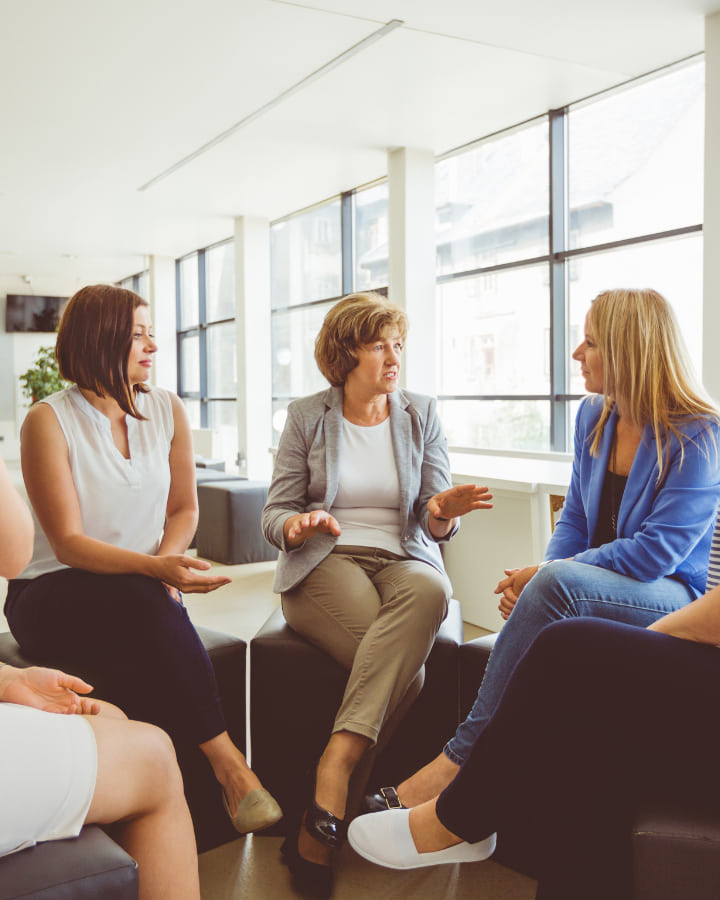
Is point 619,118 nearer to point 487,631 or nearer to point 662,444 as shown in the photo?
point 487,631

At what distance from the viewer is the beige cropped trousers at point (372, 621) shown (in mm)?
1833

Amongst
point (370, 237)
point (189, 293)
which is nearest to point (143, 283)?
point (189, 293)

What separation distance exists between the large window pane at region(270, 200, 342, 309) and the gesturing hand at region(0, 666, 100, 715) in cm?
717

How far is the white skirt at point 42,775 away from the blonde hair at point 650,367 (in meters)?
1.30

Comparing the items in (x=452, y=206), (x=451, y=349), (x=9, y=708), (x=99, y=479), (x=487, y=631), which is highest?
(x=452, y=206)

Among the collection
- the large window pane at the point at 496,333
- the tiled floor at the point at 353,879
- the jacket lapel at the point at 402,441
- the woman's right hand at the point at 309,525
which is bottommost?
the tiled floor at the point at 353,879

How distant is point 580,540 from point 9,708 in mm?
1413

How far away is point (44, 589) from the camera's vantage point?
183cm

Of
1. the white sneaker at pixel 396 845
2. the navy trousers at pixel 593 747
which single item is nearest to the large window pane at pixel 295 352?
the white sneaker at pixel 396 845

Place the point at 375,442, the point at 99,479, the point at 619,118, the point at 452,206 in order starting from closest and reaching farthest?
the point at 99,479, the point at 375,442, the point at 619,118, the point at 452,206

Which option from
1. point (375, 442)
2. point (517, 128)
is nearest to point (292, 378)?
point (517, 128)

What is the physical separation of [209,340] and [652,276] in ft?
23.4

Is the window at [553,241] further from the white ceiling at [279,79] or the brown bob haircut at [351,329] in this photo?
the brown bob haircut at [351,329]

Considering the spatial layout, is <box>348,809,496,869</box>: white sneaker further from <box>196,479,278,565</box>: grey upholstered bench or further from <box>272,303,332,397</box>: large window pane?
<box>272,303,332,397</box>: large window pane
